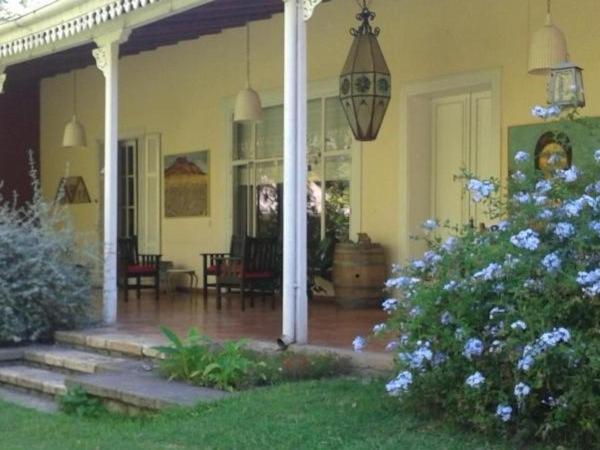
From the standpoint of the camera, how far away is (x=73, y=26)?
9312mm

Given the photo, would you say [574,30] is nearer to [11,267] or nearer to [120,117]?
[11,267]

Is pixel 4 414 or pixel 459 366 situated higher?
pixel 459 366

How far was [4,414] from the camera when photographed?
671 cm

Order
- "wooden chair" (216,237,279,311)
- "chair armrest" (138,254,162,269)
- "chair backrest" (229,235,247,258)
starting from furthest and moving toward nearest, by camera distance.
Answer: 1. "chair armrest" (138,254,162,269)
2. "chair backrest" (229,235,247,258)
3. "wooden chair" (216,237,279,311)

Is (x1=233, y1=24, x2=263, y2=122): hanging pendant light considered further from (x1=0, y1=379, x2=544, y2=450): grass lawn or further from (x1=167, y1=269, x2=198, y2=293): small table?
(x1=0, y1=379, x2=544, y2=450): grass lawn

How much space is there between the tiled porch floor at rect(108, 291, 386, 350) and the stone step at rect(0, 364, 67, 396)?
90 centimetres

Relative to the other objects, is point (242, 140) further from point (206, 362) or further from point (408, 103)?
point (206, 362)

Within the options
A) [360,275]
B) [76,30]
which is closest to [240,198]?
[360,275]

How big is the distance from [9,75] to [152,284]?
4.32 metres

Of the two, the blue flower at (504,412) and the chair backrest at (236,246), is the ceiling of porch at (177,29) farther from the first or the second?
the blue flower at (504,412)

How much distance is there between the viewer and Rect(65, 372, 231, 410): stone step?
583 centimetres

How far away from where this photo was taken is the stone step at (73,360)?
24.2 ft

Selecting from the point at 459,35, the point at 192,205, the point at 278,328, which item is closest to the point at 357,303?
the point at 278,328

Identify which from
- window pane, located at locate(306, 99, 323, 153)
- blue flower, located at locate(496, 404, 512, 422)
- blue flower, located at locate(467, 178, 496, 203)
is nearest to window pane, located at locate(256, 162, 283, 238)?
window pane, located at locate(306, 99, 323, 153)
